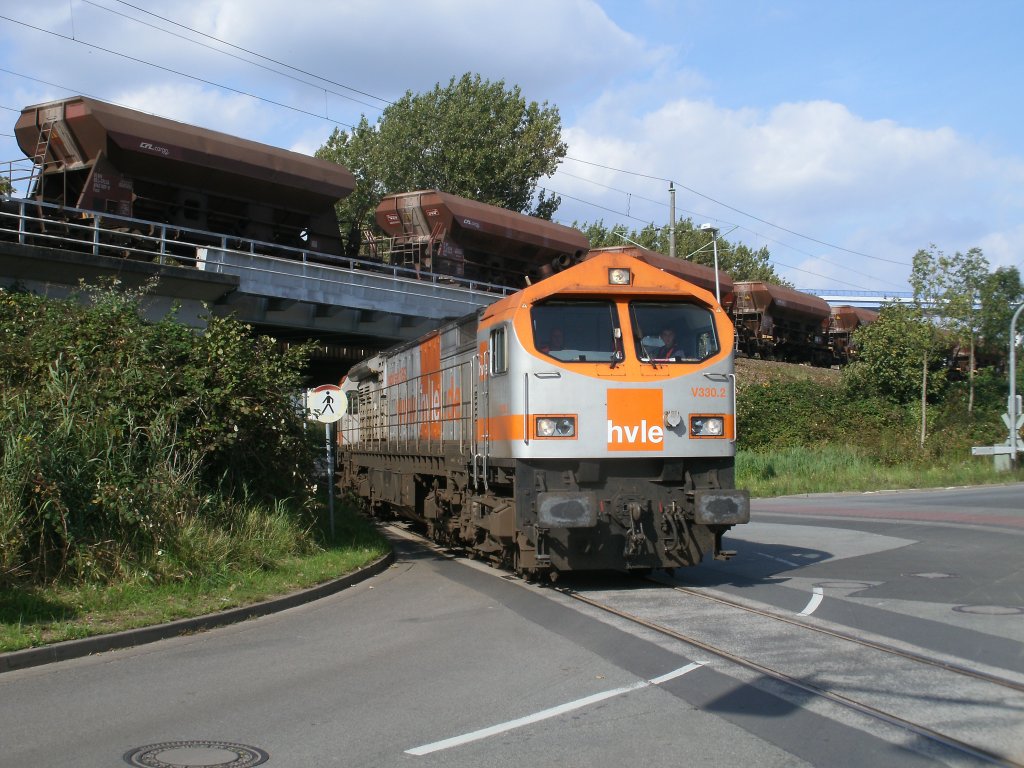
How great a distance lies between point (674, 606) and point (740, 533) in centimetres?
768

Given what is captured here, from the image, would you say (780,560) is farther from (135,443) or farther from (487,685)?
(135,443)

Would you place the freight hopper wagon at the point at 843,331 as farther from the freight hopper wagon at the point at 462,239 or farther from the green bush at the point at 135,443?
the green bush at the point at 135,443

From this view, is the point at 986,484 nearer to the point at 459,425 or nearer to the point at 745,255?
the point at 459,425

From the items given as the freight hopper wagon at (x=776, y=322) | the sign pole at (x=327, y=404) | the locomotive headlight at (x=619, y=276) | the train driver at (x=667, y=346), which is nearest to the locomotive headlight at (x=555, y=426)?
the train driver at (x=667, y=346)

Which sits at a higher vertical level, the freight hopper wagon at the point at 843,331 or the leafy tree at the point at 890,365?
the freight hopper wagon at the point at 843,331

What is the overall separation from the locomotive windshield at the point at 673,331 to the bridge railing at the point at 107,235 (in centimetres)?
1154

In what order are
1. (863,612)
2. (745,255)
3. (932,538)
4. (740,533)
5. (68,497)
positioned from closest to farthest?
1. (863,612)
2. (68,497)
3. (932,538)
4. (740,533)
5. (745,255)

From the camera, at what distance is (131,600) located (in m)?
10.2

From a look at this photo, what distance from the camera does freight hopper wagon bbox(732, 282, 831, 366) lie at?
148 ft

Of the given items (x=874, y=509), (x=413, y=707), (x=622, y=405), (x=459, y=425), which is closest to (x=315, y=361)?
(x=874, y=509)

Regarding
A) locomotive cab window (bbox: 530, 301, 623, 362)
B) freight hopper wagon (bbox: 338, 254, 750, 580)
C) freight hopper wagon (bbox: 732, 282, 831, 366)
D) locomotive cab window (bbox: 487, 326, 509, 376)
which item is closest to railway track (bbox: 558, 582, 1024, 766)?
freight hopper wagon (bbox: 338, 254, 750, 580)

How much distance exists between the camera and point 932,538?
1631 centimetres

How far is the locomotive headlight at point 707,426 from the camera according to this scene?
1138 cm

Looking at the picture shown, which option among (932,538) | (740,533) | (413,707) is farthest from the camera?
(740,533)
